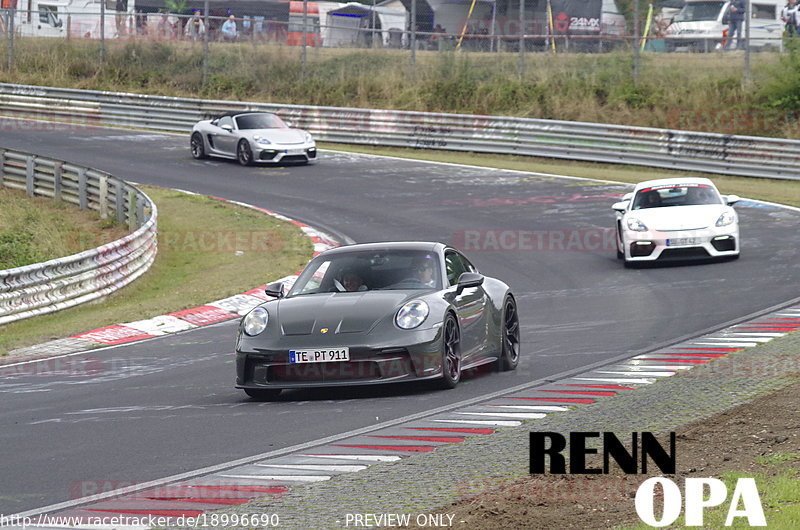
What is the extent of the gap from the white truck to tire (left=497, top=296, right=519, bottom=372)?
109 feet

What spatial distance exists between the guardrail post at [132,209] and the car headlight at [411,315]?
13.6m

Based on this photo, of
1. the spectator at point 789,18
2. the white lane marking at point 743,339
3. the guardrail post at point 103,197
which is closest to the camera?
the white lane marking at point 743,339

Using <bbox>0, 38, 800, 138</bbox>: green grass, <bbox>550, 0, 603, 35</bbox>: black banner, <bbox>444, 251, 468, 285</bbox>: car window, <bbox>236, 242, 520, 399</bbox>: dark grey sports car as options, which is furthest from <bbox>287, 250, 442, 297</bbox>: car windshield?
<bbox>550, 0, 603, 35</bbox>: black banner

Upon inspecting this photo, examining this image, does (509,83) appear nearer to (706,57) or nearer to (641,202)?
(706,57)

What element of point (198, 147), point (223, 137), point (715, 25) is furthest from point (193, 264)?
point (715, 25)

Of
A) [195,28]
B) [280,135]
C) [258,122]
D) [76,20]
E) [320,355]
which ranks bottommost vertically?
[320,355]

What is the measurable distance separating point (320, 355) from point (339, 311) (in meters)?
0.48

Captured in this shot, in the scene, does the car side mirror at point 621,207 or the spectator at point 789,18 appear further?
the spectator at point 789,18

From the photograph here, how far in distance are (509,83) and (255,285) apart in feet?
71.6

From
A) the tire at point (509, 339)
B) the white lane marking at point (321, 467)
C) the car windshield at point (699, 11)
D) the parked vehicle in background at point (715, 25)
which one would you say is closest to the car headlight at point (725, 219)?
the tire at point (509, 339)

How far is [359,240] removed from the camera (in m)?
22.0

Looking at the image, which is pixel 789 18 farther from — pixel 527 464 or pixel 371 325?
pixel 527 464

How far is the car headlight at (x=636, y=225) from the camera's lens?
19.0 m

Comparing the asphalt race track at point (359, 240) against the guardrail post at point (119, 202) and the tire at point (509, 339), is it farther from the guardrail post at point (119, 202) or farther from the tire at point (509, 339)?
the guardrail post at point (119, 202)
